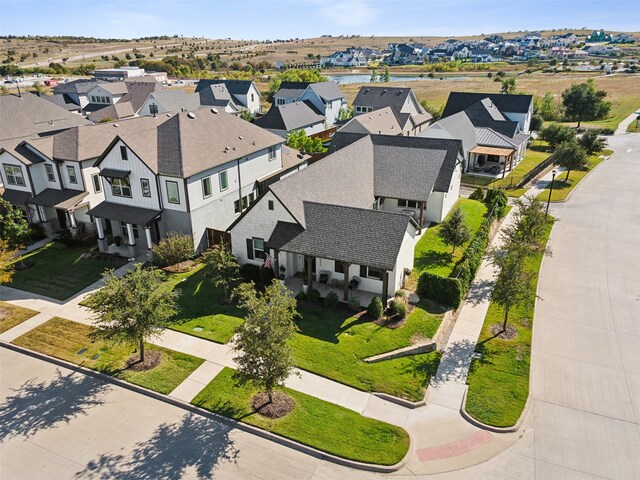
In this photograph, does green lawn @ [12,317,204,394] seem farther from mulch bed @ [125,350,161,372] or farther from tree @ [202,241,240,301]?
tree @ [202,241,240,301]

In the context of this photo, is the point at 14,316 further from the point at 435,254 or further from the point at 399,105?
the point at 399,105

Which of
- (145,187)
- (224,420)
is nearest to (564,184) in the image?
(145,187)

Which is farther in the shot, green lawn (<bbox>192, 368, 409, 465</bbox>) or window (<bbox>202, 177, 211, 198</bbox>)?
window (<bbox>202, 177, 211, 198</bbox>)

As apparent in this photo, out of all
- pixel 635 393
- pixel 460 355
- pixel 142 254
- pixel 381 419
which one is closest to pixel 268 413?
pixel 381 419

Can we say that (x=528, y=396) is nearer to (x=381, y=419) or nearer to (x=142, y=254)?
(x=381, y=419)

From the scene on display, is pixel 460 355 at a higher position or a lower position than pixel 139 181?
lower

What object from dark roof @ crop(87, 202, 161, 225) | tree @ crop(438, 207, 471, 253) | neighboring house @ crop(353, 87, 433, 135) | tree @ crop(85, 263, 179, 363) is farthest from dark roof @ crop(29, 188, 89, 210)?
neighboring house @ crop(353, 87, 433, 135)
